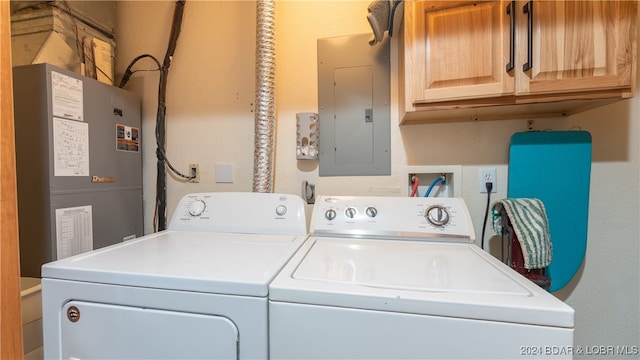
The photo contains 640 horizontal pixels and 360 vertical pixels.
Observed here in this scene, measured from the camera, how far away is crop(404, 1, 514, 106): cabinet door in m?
1.06

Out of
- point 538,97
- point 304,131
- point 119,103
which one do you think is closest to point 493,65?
point 538,97

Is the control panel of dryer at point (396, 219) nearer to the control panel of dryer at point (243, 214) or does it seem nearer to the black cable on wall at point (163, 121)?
the control panel of dryer at point (243, 214)

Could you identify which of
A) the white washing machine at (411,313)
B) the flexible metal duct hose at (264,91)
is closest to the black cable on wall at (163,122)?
the flexible metal duct hose at (264,91)

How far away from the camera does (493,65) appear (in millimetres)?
1066

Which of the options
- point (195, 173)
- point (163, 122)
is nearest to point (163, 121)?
point (163, 122)

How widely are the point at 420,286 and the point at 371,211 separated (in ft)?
1.78

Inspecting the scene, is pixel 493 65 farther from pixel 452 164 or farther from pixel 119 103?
pixel 119 103

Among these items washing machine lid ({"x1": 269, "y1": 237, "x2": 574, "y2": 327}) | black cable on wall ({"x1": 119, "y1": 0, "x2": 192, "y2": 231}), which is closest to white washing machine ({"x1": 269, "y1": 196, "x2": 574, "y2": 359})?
washing machine lid ({"x1": 269, "y1": 237, "x2": 574, "y2": 327})

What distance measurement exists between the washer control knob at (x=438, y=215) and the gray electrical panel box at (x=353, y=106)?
39 centimetres

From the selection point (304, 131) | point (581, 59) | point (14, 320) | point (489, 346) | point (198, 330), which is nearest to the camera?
point (489, 346)

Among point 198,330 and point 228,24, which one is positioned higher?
point 228,24

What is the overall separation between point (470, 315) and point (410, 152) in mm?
1007

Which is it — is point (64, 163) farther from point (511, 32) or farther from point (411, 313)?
point (511, 32)

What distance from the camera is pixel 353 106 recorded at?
1.53m
